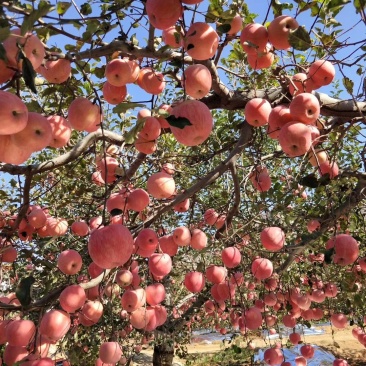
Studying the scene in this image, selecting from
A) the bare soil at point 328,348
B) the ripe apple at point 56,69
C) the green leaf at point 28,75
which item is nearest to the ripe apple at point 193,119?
the ripe apple at point 56,69

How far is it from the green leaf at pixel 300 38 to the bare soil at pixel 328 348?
28.6 feet

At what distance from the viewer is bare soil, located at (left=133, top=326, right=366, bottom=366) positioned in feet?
34.0

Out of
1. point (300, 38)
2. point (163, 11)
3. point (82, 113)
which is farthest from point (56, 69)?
point (300, 38)

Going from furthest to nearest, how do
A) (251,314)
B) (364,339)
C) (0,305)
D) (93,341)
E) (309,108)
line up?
1. (93,341)
2. (364,339)
3. (251,314)
4. (0,305)
5. (309,108)

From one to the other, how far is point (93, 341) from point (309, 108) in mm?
4697

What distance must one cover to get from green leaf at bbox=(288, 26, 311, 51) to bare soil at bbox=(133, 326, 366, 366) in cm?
872

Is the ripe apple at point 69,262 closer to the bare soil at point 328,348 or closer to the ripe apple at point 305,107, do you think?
the ripe apple at point 305,107

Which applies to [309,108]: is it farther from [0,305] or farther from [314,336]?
[314,336]

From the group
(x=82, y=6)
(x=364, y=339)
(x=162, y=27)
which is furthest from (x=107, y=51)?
(x=364, y=339)

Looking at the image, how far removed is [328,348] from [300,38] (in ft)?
39.7

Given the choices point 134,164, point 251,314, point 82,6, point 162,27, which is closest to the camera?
point 162,27

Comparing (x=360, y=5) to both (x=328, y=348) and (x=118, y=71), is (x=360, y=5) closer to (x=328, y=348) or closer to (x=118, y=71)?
(x=118, y=71)

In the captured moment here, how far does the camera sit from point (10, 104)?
92 cm

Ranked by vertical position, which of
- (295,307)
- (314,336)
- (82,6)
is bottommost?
(314,336)
